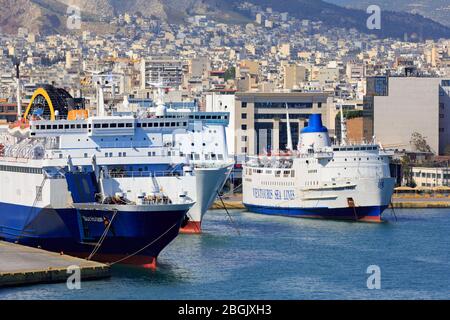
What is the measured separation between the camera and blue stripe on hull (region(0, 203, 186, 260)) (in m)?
44.5

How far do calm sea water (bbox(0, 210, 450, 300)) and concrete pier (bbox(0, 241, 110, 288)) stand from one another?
0.36m

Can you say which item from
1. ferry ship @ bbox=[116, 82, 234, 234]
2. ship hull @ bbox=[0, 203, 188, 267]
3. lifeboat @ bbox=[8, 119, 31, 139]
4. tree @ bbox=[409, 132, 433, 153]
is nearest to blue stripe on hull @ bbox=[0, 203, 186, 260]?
ship hull @ bbox=[0, 203, 188, 267]

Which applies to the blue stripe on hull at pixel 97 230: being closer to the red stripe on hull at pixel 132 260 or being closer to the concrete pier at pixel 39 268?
the red stripe on hull at pixel 132 260

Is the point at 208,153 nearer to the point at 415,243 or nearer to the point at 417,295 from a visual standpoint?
the point at 415,243

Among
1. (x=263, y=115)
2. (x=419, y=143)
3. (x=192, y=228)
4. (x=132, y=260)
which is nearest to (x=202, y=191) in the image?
(x=192, y=228)

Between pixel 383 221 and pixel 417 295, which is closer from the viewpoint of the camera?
pixel 417 295

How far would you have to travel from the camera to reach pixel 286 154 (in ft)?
224

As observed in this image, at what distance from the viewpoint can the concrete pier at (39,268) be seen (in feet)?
135

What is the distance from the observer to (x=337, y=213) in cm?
6500

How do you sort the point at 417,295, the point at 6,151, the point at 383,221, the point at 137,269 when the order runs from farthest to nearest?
the point at 383,221, the point at 6,151, the point at 137,269, the point at 417,295

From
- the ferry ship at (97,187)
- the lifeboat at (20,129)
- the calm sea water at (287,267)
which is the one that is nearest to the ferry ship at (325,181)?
the calm sea water at (287,267)

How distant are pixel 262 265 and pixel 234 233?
9.78 meters
